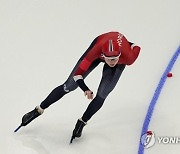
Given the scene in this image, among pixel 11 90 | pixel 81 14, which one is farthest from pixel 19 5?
pixel 11 90

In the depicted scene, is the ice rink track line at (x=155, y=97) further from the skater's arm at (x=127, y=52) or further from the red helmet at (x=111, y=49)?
the red helmet at (x=111, y=49)

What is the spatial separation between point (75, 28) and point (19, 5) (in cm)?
74

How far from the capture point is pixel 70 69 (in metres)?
3.70

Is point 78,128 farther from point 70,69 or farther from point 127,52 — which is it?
point 70,69

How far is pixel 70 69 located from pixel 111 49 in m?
1.13

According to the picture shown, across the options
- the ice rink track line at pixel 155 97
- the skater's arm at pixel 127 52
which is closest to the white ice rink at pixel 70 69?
the ice rink track line at pixel 155 97

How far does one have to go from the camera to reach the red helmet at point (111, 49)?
2611 mm

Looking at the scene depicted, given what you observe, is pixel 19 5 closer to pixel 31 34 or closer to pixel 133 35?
pixel 31 34

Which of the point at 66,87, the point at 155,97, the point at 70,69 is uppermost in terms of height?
the point at 66,87

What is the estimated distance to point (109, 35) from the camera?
2.71 metres

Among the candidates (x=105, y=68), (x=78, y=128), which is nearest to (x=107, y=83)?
(x=105, y=68)

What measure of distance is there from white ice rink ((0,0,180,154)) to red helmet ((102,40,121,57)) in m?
0.67

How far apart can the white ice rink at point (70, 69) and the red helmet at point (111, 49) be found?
2.21ft

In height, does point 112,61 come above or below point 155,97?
above
